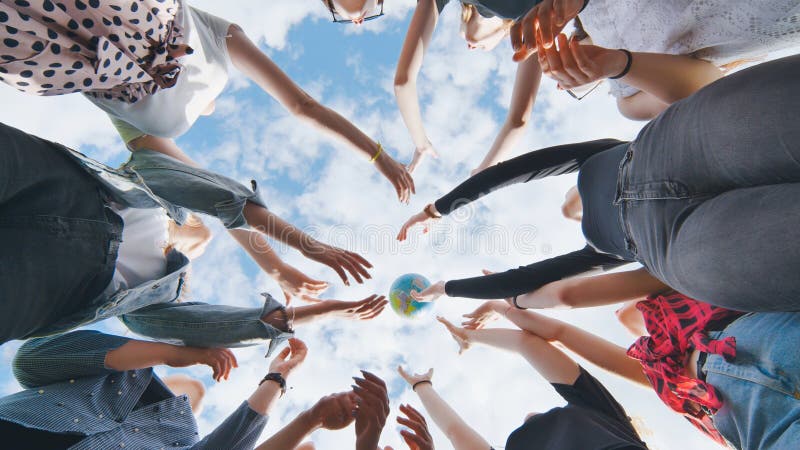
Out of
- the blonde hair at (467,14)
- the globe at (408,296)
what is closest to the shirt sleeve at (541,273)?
the globe at (408,296)

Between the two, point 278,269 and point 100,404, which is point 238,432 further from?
point 278,269

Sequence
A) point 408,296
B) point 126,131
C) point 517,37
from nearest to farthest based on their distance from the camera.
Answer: point 517,37 → point 126,131 → point 408,296

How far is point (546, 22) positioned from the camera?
5.93 ft

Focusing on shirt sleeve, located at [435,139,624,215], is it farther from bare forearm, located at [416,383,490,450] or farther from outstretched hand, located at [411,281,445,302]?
bare forearm, located at [416,383,490,450]

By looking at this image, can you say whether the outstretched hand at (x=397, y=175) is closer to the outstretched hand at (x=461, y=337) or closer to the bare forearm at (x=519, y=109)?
the bare forearm at (x=519, y=109)

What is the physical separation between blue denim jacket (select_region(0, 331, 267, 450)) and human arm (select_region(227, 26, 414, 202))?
2.19m

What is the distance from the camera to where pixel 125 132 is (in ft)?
9.27

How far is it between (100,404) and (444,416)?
2756 millimetres

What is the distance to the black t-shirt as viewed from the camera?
2012 millimetres

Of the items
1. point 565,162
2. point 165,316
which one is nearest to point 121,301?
point 165,316

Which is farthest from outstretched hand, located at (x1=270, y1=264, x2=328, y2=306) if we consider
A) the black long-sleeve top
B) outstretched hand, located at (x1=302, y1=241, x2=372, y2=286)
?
the black long-sleeve top

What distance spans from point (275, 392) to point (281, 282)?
943mm

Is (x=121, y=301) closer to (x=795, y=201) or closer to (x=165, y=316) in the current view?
(x=165, y=316)

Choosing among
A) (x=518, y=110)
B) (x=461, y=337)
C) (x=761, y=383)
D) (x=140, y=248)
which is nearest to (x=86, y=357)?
(x=140, y=248)
